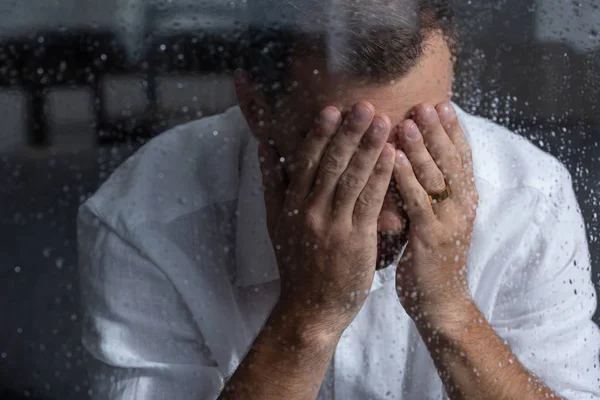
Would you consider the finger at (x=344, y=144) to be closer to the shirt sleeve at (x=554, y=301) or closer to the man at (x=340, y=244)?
the man at (x=340, y=244)

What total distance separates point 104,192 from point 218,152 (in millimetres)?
60

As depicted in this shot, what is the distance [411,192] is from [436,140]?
0.03 m

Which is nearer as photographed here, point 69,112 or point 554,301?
Result: point 69,112

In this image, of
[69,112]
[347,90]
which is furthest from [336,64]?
[69,112]

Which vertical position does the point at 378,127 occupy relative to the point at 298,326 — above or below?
above

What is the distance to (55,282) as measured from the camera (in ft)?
1.20

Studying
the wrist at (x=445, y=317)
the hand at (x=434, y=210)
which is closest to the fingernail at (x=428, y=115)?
the hand at (x=434, y=210)

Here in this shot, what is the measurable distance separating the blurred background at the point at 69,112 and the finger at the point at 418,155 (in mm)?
79

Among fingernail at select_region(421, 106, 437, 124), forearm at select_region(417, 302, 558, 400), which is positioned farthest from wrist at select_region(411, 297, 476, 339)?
fingernail at select_region(421, 106, 437, 124)

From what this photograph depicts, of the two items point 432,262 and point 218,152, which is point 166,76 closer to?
point 218,152

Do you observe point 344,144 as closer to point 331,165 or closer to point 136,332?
point 331,165

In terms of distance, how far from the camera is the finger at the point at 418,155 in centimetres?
35

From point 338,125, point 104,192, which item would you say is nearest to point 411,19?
point 338,125

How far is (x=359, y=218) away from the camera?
0.36 meters
